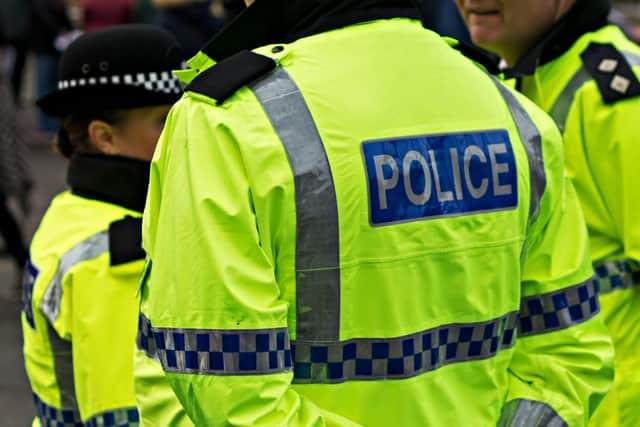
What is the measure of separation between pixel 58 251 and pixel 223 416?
88 centimetres

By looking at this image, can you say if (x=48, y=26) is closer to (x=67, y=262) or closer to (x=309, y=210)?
(x=67, y=262)

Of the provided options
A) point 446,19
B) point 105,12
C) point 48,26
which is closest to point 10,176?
point 105,12

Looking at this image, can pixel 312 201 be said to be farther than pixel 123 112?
No

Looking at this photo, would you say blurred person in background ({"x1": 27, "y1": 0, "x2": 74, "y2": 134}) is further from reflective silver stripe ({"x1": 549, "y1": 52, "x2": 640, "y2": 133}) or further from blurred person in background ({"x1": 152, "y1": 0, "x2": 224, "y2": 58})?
reflective silver stripe ({"x1": 549, "y1": 52, "x2": 640, "y2": 133})

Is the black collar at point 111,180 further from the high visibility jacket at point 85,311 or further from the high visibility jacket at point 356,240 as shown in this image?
the high visibility jacket at point 356,240

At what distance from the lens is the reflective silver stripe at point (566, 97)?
9.05 feet

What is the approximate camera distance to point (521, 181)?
1938 mm

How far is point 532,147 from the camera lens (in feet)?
6.48

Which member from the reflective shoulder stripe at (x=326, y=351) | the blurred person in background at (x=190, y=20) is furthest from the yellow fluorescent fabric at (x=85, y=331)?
the blurred person in background at (x=190, y=20)

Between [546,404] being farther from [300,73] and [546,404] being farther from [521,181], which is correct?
[300,73]

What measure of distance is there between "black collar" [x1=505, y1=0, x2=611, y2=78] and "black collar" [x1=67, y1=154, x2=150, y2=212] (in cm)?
91

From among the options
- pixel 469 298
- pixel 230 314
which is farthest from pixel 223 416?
pixel 469 298

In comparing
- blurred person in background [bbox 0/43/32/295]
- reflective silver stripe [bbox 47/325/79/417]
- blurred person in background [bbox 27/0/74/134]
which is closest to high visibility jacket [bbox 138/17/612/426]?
reflective silver stripe [bbox 47/325/79/417]

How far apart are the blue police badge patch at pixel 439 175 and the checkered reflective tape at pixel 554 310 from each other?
8.3 inches
